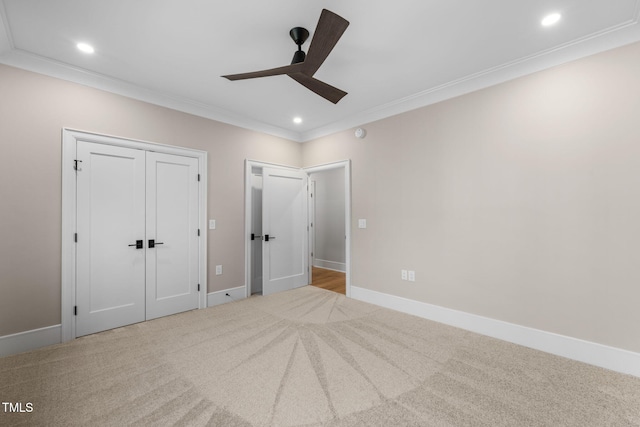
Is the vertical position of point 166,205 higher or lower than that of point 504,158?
lower

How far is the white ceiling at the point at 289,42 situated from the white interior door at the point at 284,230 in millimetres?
1573

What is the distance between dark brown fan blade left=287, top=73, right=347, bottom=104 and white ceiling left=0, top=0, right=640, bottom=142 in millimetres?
373

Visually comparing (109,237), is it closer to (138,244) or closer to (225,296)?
(138,244)

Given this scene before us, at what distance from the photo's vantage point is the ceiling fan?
159 cm

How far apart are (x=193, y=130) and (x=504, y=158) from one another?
379cm

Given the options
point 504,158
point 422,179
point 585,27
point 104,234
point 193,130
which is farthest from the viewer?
point 193,130

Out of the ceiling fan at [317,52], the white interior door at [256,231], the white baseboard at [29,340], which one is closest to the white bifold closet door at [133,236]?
the white baseboard at [29,340]

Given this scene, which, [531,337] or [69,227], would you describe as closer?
[531,337]

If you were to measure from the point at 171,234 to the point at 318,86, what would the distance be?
8.48 feet

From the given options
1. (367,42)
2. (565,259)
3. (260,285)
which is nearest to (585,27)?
(367,42)

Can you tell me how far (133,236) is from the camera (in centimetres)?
311

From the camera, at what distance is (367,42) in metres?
2.33

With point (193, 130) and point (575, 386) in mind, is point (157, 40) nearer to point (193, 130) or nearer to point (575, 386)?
point (193, 130)

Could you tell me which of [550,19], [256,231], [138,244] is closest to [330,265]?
[256,231]
